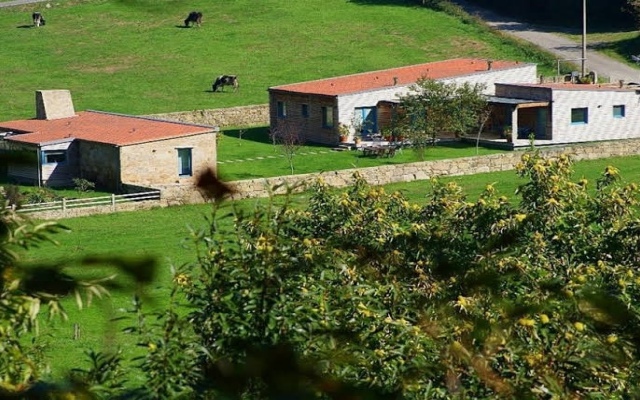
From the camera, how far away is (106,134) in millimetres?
34438

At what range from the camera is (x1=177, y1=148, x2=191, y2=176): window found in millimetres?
33250

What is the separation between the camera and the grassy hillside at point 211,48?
48406 mm

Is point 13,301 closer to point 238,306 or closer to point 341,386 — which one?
point 341,386

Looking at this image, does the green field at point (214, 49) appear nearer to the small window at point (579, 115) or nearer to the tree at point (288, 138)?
the tree at point (288, 138)

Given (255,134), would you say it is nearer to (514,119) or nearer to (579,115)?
(514,119)

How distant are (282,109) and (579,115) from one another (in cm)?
938

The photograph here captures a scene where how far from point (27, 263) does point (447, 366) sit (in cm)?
104

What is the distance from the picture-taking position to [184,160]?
33.4 metres

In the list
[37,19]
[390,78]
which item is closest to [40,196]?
[390,78]

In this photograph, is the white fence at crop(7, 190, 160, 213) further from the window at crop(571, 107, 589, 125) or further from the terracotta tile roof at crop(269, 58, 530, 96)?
the window at crop(571, 107, 589, 125)

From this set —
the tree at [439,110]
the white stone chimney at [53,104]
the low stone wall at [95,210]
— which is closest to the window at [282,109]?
the tree at [439,110]

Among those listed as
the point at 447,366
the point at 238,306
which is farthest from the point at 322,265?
the point at 447,366

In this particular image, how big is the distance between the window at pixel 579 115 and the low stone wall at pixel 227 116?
10.7 metres

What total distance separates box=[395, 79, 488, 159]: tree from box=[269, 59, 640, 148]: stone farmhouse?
0.88 meters
